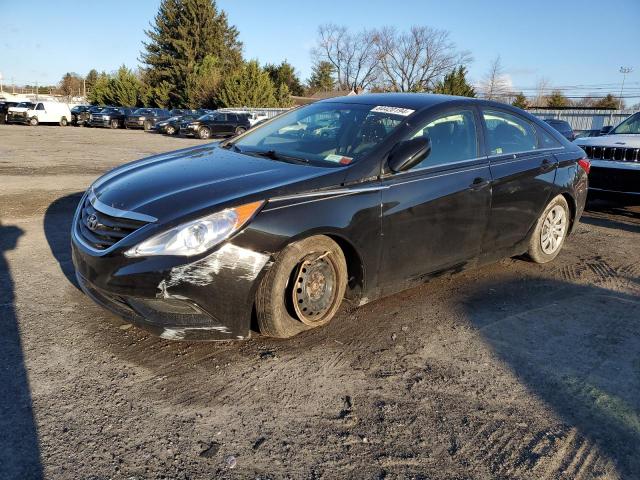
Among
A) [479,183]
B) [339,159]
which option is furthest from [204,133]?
[339,159]

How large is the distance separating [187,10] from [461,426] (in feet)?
204

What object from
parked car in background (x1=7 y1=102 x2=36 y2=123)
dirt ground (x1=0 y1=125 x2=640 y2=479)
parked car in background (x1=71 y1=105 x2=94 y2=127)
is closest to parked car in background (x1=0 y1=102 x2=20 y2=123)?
parked car in background (x1=7 y1=102 x2=36 y2=123)

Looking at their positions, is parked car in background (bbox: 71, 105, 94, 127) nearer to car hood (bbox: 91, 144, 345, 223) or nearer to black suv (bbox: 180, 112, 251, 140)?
black suv (bbox: 180, 112, 251, 140)

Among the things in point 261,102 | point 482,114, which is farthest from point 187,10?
point 482,114

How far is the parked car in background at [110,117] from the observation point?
3500 cm

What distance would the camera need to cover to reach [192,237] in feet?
9.29

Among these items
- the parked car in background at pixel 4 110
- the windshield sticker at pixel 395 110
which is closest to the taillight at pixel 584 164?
the windshield sticker at pixel 395 110

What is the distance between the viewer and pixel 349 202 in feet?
10.8

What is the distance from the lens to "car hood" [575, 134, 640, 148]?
7.07 metres

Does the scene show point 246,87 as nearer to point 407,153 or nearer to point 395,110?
point 395,110

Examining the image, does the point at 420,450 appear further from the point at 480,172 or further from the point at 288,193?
the point at 480,172

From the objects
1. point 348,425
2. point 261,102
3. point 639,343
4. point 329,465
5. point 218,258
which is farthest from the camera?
point 261,102

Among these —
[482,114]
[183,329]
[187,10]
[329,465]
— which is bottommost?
[329,465]

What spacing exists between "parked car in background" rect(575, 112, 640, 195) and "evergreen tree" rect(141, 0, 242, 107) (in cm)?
5249
